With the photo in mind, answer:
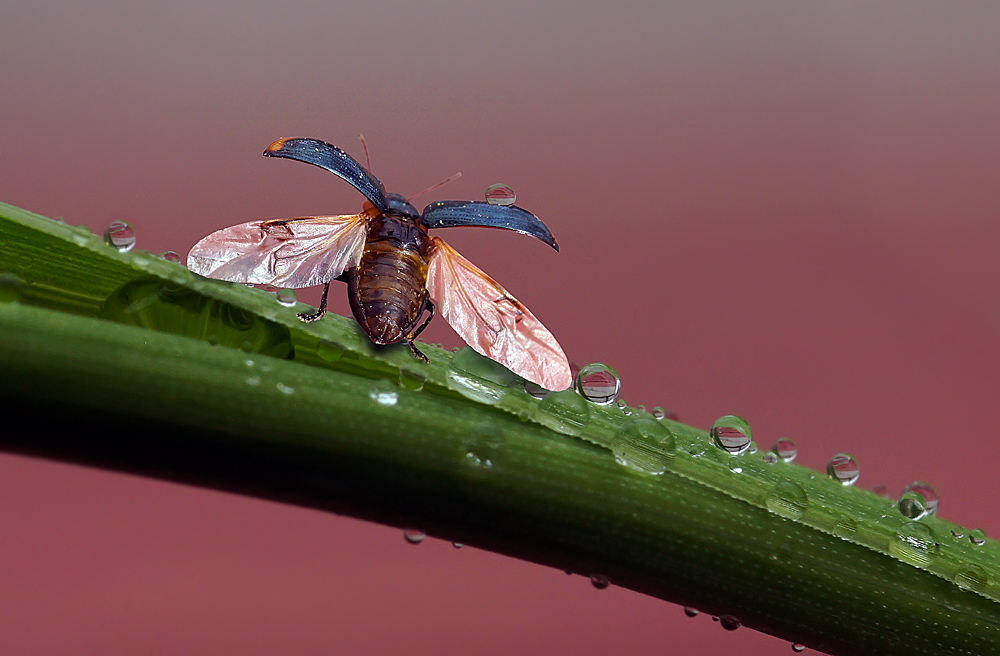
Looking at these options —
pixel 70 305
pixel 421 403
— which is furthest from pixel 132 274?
pixel 421 403

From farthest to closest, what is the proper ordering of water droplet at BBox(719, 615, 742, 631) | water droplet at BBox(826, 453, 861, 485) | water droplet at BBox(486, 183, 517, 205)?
water droplet at BBox(486, 183, 517, 205) → water droplet at BBox(826, 453, 861, 485) → water droplet at BBox(719, 615, 742, 631)

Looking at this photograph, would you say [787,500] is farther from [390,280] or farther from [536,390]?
[390,280]

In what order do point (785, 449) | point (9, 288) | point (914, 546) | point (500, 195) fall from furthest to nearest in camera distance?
point (500, 195) → point (785, 449) → point (914, 546) → point (9, 288)

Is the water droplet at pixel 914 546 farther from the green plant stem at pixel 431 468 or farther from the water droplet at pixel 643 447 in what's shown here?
the water droplet at pixel 643 447

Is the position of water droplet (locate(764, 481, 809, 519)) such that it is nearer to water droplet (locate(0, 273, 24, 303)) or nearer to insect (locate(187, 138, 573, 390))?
insect (locate(187, 138, 573, 390))

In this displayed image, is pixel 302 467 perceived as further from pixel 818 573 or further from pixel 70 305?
pixel 818 573

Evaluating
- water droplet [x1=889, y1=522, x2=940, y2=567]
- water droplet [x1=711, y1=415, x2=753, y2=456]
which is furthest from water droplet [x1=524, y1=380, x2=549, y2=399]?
water droplet [x1=889, y1=522, x2=940, y2=567]

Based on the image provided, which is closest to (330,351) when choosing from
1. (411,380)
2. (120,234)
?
(411,380)
